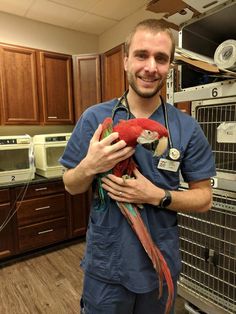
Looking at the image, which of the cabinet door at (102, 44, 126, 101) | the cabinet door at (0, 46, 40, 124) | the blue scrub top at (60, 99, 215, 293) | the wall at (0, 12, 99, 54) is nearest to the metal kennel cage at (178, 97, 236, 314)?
the blue scrub top at (60, 99, 215, 293)

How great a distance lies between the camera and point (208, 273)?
1.34 meters

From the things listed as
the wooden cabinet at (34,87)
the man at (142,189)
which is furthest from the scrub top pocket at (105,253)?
the wooden cabinet at (34,87)

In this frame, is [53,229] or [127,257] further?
[53,229]

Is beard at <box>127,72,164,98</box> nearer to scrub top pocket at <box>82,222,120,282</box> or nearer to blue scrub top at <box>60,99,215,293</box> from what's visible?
blue scrub top at <box>60,99,215,293</box>

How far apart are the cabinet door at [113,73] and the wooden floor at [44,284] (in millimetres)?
1708

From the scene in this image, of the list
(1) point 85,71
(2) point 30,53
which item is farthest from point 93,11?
(2) point 30,53

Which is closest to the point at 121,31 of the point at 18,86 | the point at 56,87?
the point at 56,87

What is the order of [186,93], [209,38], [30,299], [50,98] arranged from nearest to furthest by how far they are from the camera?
[186,93]
[209,38]
[30,299]
[50,98]

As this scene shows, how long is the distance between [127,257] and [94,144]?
1.33ft

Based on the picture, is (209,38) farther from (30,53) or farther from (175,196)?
(30,53)

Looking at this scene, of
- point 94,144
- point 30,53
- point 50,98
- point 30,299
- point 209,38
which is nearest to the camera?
point 94,144

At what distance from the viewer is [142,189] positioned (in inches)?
29.4

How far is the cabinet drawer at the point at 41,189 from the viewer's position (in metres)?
2.32

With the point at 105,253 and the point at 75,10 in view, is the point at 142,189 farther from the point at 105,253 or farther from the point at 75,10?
the point at 75,10
